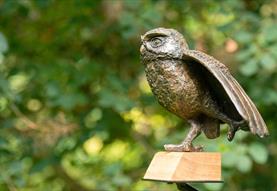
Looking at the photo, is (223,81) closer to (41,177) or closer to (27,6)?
(27,6)

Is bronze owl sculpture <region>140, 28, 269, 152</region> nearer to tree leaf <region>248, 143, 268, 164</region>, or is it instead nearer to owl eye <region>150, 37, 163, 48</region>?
owl eye <region>150, 37, 163, 48</region>

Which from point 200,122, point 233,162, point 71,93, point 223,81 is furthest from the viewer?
point 71,93

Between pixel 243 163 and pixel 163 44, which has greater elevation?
pixel 163 44

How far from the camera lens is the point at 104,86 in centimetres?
280

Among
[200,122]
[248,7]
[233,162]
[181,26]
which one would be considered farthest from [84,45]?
[200,122]

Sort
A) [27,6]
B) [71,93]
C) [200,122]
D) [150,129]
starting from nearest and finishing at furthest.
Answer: [200,122] < [71,93] < [27,6] < [150,129]

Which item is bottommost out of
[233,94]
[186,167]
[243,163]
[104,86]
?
[243,163]

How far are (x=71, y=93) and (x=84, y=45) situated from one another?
0.49 metres

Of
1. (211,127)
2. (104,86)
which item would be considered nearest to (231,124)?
(211,127)

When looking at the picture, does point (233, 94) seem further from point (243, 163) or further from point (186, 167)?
point (243, 163)

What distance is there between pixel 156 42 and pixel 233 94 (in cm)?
22

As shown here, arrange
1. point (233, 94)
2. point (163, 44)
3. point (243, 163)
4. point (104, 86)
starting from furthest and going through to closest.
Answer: point (104, 86) → point (243, 163) → point (163, 44) → point (233, 94)

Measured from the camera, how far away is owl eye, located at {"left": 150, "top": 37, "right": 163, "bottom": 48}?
1481mm

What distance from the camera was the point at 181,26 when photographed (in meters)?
3.12
